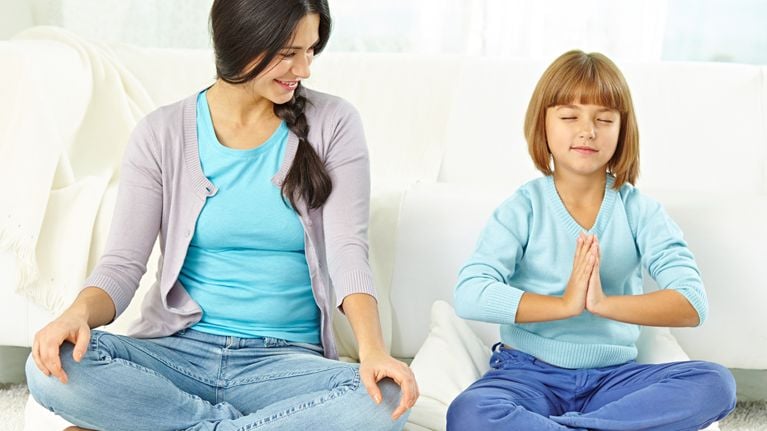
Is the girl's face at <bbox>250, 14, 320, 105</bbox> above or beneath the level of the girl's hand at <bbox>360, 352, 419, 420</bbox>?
above

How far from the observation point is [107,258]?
4.83 feet

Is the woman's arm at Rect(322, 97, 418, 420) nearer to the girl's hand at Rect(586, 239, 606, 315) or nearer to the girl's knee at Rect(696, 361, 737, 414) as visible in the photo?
the girl's hand at Rect(586, 239, 606, 315)

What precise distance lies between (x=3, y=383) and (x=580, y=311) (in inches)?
52.4

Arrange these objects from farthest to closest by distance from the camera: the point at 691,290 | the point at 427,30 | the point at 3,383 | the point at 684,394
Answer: the point at 427,30
the point at 3,383
the point at 691,290
the point at 684,394

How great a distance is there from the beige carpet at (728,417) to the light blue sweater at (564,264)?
1.30 feet

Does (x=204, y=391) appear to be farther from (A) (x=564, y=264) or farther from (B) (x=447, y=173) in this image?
(B) (x=447, y=173)

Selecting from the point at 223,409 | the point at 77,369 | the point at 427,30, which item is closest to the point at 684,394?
the point at 223,409

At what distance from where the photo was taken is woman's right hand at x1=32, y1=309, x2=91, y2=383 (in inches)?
48.7

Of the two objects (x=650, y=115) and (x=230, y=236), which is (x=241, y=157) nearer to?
(x=230, y=236)

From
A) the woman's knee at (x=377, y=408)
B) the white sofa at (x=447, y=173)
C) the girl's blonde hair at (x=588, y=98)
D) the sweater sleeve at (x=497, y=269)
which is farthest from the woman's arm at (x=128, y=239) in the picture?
the girl's blonde hair at (x=588, y=98)

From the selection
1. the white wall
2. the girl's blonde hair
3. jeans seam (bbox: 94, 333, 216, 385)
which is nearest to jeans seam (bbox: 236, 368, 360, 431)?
jeans seam (bbox: 94, 333, 216, 385)

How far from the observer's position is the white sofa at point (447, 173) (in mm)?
1809

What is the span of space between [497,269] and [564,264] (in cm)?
12

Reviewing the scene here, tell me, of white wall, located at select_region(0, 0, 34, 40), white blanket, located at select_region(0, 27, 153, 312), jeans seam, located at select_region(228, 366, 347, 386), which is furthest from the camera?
white wall, located at select_region(0, 0, 34, 40)
